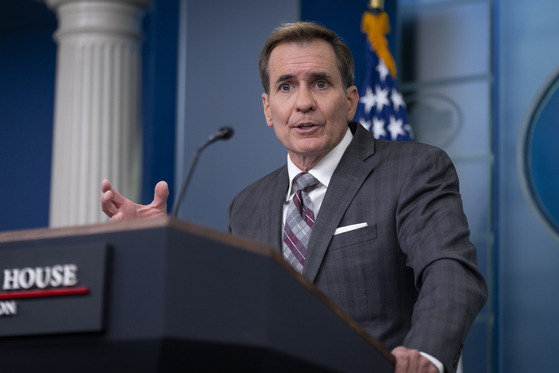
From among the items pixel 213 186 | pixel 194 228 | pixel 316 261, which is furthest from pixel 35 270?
pixel 213 186

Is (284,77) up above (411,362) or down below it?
above

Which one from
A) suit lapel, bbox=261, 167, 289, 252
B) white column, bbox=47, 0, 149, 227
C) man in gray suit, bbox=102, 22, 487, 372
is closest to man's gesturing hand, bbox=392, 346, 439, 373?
man in gray suit, bbox=102, 22, 487, 372

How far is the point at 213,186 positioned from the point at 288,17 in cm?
128

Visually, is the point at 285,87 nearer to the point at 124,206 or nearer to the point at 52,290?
the point at 124,206

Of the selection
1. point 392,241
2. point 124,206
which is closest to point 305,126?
point 392,241

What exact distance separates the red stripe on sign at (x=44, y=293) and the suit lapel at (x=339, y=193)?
2.58ft

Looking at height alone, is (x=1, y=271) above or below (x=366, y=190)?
below

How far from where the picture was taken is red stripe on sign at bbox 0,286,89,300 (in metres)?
1.09

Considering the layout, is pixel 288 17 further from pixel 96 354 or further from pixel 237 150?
pixel 96 354

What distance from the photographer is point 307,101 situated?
200cm

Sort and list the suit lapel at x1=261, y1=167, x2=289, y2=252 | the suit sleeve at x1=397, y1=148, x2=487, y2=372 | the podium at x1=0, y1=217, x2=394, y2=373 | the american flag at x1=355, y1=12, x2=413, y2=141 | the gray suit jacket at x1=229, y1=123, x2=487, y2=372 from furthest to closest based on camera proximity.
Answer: the american flag at x1=355, y1=12, x2=413, y2=141 → the suit lapel at x1=261, y1=167, x2=289, y2=252 → the gray suit jacket at x1=229, y1=123, x2=487, y2=372 → the suit sleeve at x1=397, y1=148, x2=487, y2=372 → the podium at x1=0, y1=217, x2=394, y2=373

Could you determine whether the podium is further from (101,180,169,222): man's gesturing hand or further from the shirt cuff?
(101,180,169,222): man's gesturing hand

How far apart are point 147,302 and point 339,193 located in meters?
0.90

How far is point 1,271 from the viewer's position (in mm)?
1152
